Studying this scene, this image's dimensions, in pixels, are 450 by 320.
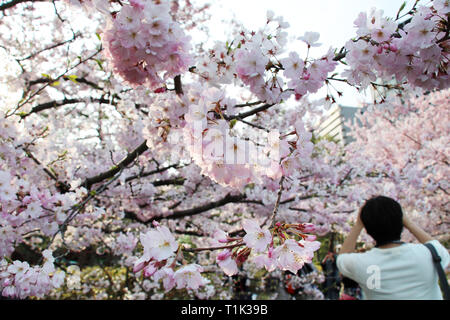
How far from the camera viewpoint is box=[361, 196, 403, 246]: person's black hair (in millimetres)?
1968

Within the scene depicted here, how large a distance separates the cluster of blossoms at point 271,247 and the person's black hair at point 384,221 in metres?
1.34

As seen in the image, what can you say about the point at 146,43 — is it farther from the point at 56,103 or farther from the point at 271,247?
the point at 56,103

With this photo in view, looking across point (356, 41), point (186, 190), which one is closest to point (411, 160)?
point (186, 190)

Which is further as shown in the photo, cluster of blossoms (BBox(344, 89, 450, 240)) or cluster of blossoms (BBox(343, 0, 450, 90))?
cluster of blossoms (BBox(344, 89, 450, 240))

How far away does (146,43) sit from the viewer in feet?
3.46

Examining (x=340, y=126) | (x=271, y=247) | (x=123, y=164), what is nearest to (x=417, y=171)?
(x=123, y=164)

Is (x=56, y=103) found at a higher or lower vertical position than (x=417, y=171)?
higher

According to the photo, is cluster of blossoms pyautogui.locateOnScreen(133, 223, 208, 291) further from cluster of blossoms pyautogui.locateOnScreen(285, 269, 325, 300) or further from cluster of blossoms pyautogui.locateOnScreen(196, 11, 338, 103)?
cluster of blossoms pyautogui.locateOnScreen(285, 269, 325, 300)

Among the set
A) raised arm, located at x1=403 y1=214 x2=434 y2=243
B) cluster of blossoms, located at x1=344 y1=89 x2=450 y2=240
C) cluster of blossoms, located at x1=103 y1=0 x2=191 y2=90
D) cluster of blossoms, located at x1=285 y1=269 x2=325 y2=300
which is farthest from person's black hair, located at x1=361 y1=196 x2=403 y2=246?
cluster of blossoms, located at x1=285 y1=269 x2=325 y2=300

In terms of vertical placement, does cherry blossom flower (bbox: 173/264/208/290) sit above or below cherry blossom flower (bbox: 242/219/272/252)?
below

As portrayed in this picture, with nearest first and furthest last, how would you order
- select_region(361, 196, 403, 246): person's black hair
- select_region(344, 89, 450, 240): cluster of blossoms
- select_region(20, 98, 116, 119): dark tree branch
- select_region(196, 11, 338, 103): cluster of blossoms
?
1. select_region(196, 11, 338, 103): cluster of blossoms
2. select_region(361, 196, 403, 246): person's black hair
3. select_region(20, 98, 116, 119): dark tree branch
4. select_region(344, 89, 450, 240): cluster of blossoms

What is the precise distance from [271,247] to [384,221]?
1456mm

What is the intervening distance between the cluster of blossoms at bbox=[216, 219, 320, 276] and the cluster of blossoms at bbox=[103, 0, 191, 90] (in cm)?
73

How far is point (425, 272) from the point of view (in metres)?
1.78
